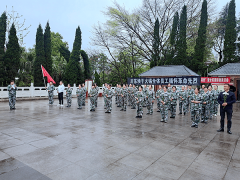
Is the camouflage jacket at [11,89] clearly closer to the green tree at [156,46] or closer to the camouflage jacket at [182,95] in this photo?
the camouflage jacket at [182,95]

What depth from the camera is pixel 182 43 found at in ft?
82.4

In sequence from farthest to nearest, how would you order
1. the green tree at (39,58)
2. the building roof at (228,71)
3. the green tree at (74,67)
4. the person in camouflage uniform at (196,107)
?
the green tree at (74,67) < the green tree at (39,58) < the building roof at (228,71) < the person in camouflage uniform at (196,107)

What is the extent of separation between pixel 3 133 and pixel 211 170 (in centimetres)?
554

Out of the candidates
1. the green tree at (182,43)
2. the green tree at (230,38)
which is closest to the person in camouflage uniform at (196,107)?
the green tree at (182,43)

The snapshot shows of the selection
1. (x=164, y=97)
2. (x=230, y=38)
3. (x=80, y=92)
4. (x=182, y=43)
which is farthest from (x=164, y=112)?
(x=230, y=38)

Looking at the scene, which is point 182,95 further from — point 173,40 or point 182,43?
point 173,40

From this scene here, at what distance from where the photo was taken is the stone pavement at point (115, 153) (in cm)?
317

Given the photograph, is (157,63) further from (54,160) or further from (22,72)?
(54,160)

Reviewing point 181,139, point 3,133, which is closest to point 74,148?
point 3,133

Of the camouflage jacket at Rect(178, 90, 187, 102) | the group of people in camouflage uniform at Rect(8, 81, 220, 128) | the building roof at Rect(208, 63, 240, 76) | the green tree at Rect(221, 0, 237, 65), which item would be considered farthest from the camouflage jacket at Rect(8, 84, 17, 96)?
the green tree at Rect(221, 0, 237, 65)

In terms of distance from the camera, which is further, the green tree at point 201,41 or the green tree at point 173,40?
the green tree at point 173,40

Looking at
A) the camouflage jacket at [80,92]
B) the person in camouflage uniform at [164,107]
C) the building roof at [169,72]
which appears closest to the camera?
the person in camouflage uniform at [164,107]

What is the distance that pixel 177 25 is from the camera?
2600 centimetres

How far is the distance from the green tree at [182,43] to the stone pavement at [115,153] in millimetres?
20101
